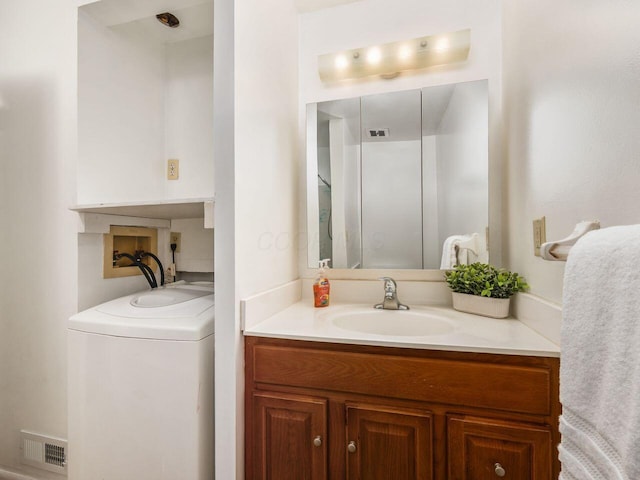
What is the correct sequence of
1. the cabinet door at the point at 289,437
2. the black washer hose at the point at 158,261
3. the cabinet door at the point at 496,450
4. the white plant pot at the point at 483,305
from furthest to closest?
the black washer hose at the point at 158,261 < the white plant pot at the point at 483,305 < the cabinet door at the point at 289,437 < the cabinet door at the point at 496,450

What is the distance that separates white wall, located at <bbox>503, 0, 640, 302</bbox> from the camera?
638 mm

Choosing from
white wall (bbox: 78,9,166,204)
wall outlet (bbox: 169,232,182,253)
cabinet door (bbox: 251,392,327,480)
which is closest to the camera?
cabinet door (bbox: 251,392,327,480)

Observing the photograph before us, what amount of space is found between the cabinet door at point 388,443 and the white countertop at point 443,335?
203 millimetres

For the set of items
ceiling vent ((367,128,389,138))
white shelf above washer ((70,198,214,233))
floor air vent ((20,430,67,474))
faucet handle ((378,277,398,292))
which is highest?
ceiling vent ((367,128,389,138))

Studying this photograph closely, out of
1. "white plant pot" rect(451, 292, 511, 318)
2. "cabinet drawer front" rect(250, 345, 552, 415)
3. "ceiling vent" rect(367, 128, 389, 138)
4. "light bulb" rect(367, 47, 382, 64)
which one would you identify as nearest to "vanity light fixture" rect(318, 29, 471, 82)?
"light bulb" rect(367, 47, 382, 64)

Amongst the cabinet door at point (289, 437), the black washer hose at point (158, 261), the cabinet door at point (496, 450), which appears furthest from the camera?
the black washer hose at point (158, 261)

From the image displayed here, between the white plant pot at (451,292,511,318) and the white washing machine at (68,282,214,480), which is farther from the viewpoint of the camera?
the white plant pot at (451,292,511,318)

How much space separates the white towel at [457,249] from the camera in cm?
140

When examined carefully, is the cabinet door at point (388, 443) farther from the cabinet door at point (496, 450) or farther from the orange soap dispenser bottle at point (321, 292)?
the orange soap dispenser bottle at point (321, 292)

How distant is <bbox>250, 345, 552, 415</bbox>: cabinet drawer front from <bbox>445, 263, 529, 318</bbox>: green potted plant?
0.39m

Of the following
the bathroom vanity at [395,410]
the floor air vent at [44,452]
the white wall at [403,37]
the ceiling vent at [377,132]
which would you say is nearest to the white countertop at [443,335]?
the bathroom vanity at [395,410]

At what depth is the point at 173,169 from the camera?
1685 millimetres

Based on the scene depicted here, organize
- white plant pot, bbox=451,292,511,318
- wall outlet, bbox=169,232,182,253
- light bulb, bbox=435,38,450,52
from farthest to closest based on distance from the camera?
1. wall outlet, bbox=169,232,182,253
2. light bulb, bbox=435,38,450,52
3. white plant pot, bbox=451,292,511,318

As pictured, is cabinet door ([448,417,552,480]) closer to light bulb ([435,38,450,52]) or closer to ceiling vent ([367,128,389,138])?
ceiling vent ([367,128,389,138])
